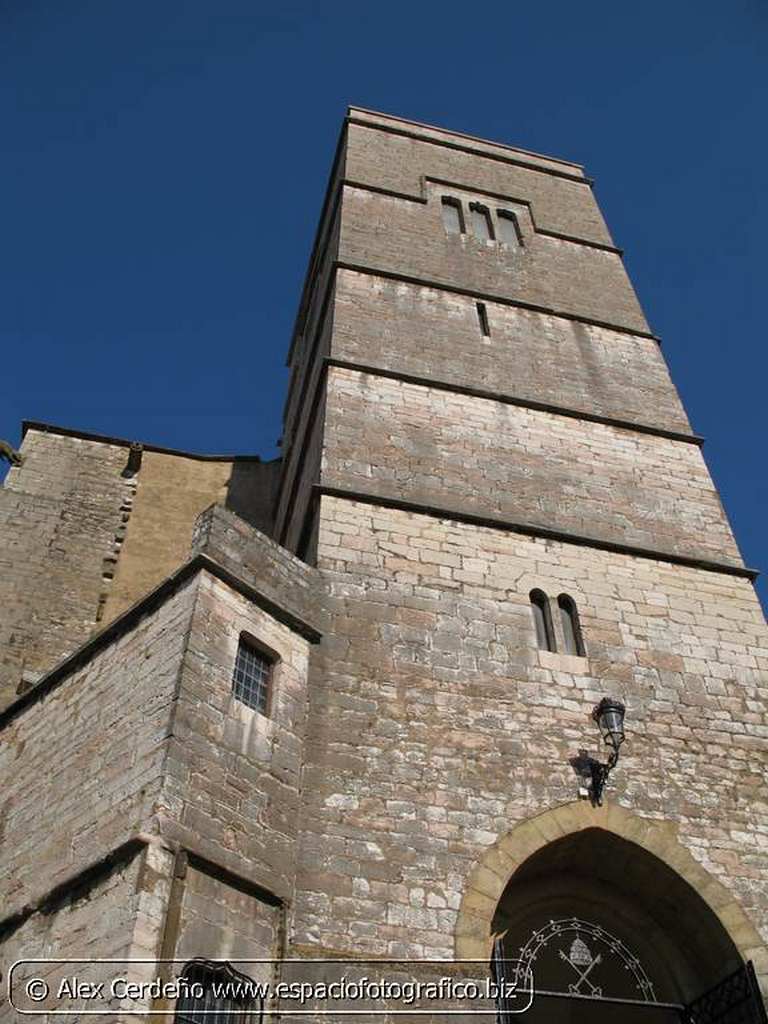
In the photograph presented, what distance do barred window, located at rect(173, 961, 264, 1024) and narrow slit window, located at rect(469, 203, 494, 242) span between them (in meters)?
11.5

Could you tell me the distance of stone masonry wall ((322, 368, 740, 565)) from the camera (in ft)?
33.1

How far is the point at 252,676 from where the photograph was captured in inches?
293

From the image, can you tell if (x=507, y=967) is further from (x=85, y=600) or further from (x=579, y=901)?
(x=85, y=600)

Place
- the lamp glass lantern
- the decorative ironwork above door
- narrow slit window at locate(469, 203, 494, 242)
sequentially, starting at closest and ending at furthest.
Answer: the decorative ironwork above door
the lamp glass lantern
narrow slit window at locate(469, 203, 494, 242)

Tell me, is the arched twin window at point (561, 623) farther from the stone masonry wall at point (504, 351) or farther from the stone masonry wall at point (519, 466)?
the stone masonry wall at point (504, 351)

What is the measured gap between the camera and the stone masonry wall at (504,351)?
38.8 feet

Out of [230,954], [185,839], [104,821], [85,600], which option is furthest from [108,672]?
[85,600]

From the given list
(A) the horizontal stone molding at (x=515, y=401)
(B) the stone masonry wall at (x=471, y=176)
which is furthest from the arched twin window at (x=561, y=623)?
(B) the stone masonry wall at (x=471, y=176)

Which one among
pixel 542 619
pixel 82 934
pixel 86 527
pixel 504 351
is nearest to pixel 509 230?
pixel 504 351

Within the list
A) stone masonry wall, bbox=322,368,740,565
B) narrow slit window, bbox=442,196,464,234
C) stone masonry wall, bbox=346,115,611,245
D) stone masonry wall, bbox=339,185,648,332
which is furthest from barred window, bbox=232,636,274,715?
stone masonry wall, bbox=346,115,611,245

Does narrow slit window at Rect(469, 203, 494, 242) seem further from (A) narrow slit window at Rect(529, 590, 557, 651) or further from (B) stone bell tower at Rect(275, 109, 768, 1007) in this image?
(A) narrow slit window at Rect(529, 590, 557, 651)

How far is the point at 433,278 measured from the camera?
44.4ft

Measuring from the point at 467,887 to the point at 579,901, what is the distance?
1444 millimetres

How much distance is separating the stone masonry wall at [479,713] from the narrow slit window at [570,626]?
0.08 metres
